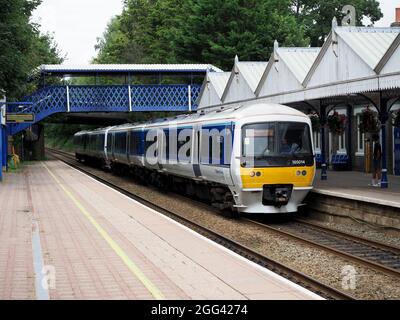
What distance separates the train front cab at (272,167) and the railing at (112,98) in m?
27.1

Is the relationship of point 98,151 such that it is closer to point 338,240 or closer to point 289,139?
point 289,139

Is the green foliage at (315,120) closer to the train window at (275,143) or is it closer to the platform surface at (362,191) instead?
the platform surface at (362,191)

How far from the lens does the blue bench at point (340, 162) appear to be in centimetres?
2459

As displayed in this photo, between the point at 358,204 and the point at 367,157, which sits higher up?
the point at 367,157

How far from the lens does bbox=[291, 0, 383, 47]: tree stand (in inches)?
2499

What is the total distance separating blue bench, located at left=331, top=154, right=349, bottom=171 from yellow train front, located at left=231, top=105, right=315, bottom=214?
35.7 feet

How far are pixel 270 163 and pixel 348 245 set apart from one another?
9.77ft

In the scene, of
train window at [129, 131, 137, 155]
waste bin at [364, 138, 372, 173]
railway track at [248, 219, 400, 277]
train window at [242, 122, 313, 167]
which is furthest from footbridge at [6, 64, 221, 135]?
railway track at [248, 219, 400, 277]

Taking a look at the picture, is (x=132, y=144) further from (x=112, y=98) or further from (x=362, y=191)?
(x=112, y=98)

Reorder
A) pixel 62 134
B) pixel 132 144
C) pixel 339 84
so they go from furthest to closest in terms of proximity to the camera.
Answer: pixel 62 134
pixel 132 144
pixel 339 84

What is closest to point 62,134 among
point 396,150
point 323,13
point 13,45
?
point 323,13

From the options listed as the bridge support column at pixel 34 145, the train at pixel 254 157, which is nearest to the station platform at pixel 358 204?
the train at pixel 254 157

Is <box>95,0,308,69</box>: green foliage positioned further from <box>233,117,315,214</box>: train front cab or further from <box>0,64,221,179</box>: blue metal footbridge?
<box>233,117,315,214</box>: train front cab

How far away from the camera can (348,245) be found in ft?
37.3
